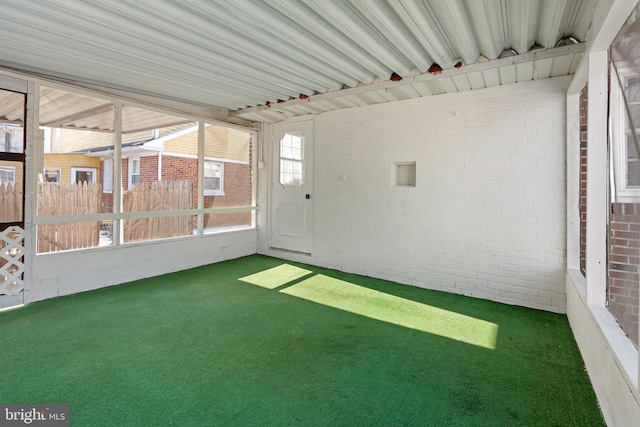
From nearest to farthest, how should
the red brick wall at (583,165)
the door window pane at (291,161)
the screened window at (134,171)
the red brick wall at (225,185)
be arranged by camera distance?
the red brick wall at (583,165) < the screened window at (134,171) < the red brick wall at (225,185) < the door window pane at (291,161)

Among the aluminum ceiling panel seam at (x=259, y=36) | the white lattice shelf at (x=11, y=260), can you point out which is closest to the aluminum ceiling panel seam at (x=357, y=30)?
the aluminum ceiling panel seam at (x=259, y=36)

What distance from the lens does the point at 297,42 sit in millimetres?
3209

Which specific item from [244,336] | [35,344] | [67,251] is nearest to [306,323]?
[244,336]

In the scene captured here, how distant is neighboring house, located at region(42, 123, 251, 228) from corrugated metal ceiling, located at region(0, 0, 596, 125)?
88 centimetres

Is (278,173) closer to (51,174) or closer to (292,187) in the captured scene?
(292,187)

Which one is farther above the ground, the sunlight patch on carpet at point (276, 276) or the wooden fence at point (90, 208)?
the wooden fence at point (90, 208)

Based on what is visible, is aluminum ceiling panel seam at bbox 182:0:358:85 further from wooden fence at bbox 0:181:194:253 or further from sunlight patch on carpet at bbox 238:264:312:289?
wooden fence at bbox 0:181:194:253

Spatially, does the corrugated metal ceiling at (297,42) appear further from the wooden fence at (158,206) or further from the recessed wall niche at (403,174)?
the wooden fence at (158,206)

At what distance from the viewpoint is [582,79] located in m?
3.21

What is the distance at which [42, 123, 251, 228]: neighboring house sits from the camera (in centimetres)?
435

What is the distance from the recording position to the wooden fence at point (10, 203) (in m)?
3.81

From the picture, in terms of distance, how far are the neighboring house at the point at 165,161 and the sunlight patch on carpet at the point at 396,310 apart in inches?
104

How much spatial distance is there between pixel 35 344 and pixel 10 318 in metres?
0.99

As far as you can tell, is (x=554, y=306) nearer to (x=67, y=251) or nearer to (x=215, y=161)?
(x=215, y=161)
